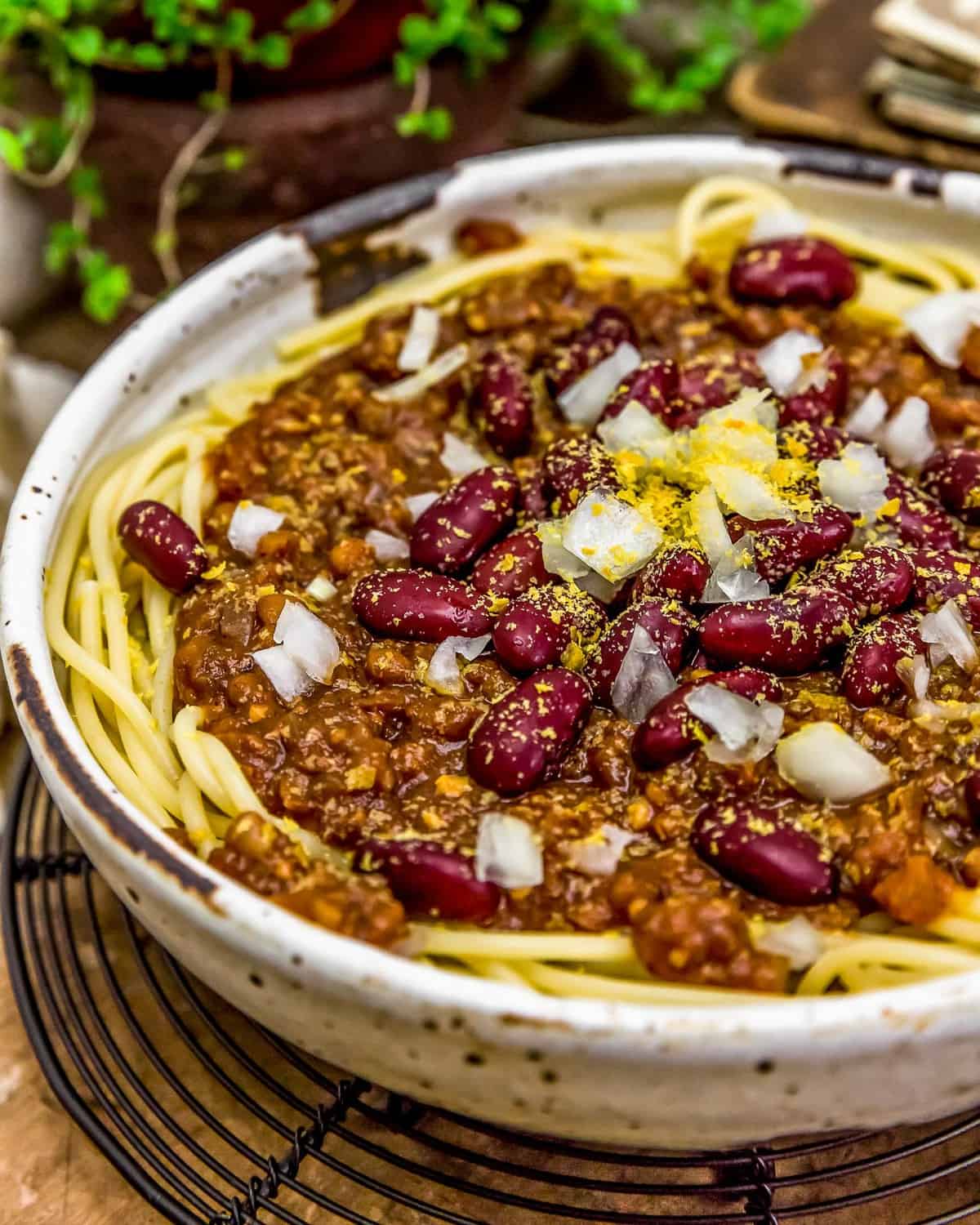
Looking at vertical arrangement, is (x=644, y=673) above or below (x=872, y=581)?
below

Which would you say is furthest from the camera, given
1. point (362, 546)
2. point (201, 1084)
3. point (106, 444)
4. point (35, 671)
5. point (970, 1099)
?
point (106, 444)

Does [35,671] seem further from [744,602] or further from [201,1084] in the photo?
[744,602]

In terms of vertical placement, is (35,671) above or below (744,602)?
below

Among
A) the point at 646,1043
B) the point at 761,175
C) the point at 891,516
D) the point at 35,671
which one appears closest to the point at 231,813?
the point at 35,671

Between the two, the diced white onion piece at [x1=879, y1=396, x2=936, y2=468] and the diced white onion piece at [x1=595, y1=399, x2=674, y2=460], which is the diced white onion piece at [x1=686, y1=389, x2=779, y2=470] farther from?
the diced white onion piece at [x1=879, y1=396, x2=936, y2=468]

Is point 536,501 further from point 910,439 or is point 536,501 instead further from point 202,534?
point 910,439

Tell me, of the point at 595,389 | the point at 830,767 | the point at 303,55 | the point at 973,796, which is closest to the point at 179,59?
the point at 303,55

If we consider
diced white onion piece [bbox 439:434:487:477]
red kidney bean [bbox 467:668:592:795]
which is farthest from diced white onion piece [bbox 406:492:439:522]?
red kidney bean [bbox 467:668:592:795]
